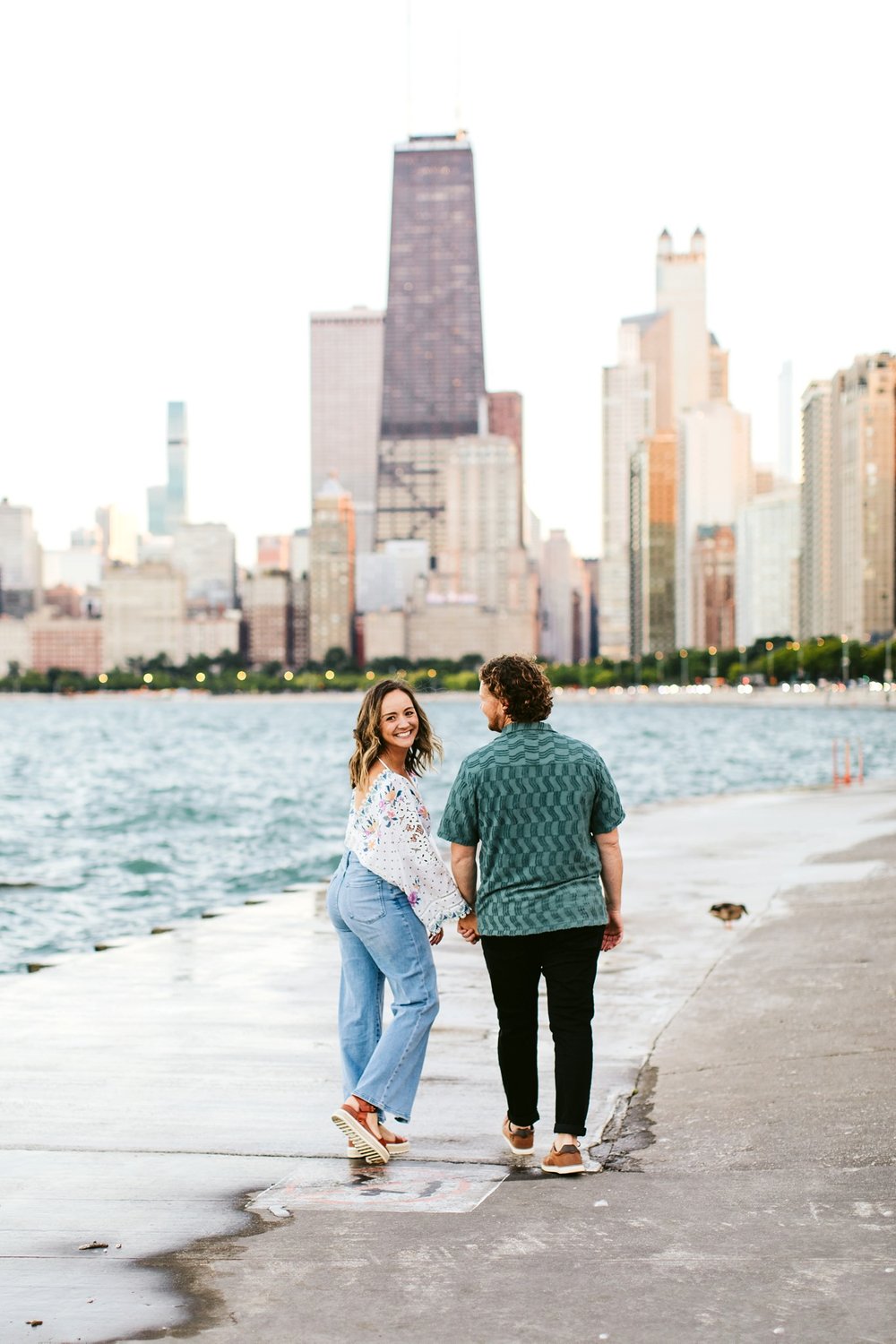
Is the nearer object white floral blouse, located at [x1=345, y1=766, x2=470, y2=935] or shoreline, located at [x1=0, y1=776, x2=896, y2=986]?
white floral blouse, located at [x1=345, y1=766, x2=470, y2=935]

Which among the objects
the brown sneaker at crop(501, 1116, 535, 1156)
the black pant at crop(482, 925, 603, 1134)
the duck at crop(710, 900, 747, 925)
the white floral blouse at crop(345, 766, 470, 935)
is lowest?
the duck at crop(710, 900, 747, 925)

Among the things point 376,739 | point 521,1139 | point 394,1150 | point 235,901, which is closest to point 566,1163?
point 521,1139

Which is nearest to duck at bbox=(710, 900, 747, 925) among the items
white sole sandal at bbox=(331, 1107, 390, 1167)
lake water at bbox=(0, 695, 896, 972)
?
white sole sandal at bbox=(331, 1107, 390, 1167)

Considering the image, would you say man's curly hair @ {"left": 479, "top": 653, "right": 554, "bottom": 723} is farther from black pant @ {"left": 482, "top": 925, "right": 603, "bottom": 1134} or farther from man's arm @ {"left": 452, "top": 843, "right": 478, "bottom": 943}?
black pant @ {"left": 482, "top": 925, "right": 603, "bottom": 1134}

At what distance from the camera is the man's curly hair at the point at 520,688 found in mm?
6105

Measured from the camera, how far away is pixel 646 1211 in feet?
17.7

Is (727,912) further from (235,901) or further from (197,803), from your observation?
(197,803)

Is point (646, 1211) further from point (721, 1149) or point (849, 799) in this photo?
point (849, 799)

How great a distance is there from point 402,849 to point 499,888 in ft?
1.24

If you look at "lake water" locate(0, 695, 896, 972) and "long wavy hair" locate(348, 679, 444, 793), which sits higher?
"long wavy hair" locate(348, 679, 444, 793)

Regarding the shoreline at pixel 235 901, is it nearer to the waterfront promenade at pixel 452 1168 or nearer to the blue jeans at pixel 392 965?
the waterfront promenade at pixel 452 1168

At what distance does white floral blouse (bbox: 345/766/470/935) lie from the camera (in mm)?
6164

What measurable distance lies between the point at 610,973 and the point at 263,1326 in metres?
6.48

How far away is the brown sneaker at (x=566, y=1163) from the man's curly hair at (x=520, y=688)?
1.50 metres
